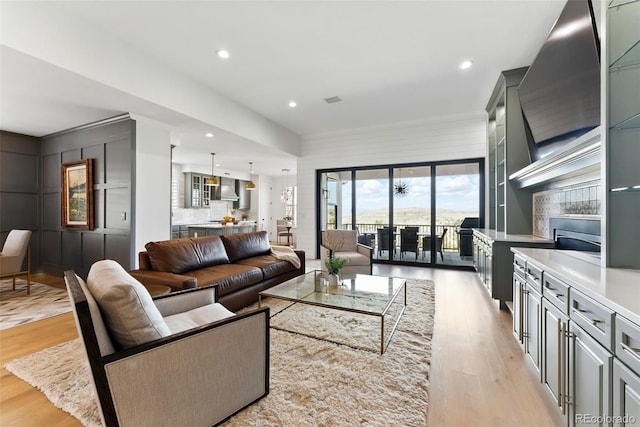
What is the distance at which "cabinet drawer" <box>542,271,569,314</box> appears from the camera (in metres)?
1.43

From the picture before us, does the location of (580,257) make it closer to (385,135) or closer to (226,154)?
(385,135)

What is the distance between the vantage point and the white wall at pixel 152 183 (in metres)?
3.93

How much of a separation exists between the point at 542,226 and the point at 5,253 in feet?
24.6

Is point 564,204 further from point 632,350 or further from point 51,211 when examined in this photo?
point 51,211

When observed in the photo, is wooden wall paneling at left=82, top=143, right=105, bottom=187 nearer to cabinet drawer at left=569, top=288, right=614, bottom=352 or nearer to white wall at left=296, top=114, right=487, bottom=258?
white wall at left=296, top=114, right=487, bottom=258

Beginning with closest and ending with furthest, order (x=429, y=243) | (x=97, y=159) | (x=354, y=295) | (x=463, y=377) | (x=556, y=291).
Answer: (x=556, y=291)
(x=463, y=377)
(x=354, y=295)
(x=97, y=159)
(x=429, y=243)

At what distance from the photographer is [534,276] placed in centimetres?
194

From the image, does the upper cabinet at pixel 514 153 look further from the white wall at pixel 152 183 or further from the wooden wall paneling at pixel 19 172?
the wooden wall paneling at pixel 19 172

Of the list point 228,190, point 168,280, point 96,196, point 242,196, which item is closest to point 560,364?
point 168,280

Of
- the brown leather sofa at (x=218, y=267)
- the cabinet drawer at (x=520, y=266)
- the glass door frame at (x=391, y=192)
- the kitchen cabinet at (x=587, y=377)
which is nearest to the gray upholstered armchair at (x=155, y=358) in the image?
the brown leather sofa at (x=218, y=267)

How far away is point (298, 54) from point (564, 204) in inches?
135

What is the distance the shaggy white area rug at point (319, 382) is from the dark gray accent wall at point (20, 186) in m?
4.46

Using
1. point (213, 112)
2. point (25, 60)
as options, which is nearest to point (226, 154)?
point (213, 112)

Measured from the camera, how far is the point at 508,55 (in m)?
3.33
